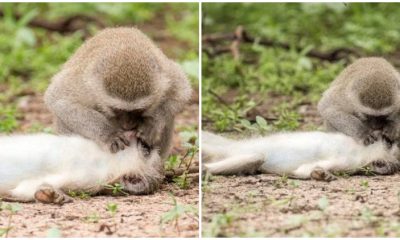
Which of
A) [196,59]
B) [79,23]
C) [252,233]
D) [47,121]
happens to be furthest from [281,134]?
[79,23]

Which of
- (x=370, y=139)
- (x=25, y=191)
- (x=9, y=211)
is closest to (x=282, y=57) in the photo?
(x=370, y=139)

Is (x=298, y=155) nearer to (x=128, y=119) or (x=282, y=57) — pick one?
(x=128, y=119)

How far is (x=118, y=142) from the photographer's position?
18.2 ft

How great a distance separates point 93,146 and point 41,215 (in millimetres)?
866

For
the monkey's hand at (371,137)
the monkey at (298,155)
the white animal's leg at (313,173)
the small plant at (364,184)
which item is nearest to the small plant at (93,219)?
the monkey at (298,155)

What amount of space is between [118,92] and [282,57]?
14.8 feet

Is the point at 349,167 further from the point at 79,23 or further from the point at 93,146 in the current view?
the point at 79,23

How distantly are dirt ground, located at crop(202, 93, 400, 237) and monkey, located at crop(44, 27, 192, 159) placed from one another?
0.74 m

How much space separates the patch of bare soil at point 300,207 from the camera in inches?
168

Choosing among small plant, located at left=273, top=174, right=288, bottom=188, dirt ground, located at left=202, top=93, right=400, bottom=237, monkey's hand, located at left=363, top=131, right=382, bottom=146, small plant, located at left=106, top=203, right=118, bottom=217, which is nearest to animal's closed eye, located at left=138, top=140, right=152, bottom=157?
dirt ground, located at left=202, top=93, right=400, bottom=237

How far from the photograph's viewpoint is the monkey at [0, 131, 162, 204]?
501 centimetres

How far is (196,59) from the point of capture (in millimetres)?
9281

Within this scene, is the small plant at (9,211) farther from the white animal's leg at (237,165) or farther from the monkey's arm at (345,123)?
the monkey's arm at (345,123)

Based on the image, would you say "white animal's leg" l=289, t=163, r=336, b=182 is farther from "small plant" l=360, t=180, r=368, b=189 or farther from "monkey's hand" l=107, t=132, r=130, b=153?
"monkey's hand" l=107, t=132, r=130, b=153
